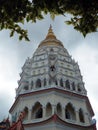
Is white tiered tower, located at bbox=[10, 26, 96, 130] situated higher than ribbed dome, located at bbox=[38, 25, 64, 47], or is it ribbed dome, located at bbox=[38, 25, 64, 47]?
ribbed dome, located at bbox=[38, 25, 64, 47]

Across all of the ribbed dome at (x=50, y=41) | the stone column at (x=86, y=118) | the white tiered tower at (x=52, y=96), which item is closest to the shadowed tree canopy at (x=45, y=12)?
the white tiered tower at (x=52, y=96)

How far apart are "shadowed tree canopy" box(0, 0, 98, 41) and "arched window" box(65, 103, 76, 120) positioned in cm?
2258

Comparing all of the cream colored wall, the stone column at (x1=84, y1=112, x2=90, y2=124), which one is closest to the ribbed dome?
the cream colored wall

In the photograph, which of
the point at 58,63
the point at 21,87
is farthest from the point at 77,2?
the point at 58,63

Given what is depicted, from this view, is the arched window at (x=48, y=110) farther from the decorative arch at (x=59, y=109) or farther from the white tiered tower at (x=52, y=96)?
the decorative arch at (x=59, y=109)

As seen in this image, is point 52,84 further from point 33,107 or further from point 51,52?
point 51,52

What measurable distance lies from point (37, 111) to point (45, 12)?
2327cm

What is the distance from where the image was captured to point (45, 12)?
8.54m

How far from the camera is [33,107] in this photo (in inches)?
1222

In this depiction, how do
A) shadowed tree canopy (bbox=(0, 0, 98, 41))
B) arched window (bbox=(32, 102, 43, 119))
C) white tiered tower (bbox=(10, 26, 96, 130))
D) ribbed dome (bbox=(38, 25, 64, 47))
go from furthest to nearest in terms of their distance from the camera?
ribbed dome (bbox=(38, 25, 64, 47))
arched window (bbox=(32, 102, 43, 119))
white tiered tower (bbox=(10, 26, 96, 130))
shadowed tree canopy (bbox=(0, 0, 98, 41))

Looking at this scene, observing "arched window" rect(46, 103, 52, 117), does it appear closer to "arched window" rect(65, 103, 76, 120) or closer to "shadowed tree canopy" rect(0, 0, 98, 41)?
"arched window" rect(65, 103, 76, 120)

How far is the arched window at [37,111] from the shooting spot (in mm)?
30578

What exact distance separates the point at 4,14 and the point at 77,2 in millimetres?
2087

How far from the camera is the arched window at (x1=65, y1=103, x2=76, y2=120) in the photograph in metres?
30.5
